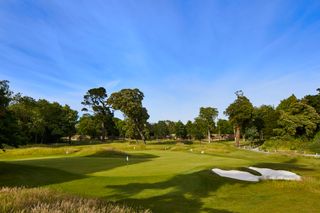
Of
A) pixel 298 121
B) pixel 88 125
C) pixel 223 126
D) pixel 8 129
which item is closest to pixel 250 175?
pixel 8 129

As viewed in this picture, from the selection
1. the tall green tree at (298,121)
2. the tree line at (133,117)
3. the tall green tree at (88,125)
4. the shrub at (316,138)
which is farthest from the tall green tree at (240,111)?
the tall green tree at (88,125)

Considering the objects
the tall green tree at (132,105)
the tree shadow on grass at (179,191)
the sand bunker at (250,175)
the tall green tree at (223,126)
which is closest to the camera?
the tree shadow on grass at (179,191)

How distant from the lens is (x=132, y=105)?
79250 millimetres

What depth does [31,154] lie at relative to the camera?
40000 millimetres

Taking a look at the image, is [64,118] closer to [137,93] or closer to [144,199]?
[137,93]

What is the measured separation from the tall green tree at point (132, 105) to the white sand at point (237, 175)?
195 ft

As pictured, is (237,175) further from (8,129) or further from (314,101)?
(314,101)

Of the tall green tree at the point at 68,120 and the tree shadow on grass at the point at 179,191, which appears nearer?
the tree shadow on grass at the point at 179,191

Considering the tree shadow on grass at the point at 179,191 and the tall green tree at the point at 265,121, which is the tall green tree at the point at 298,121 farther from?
the tree shadow on grass at the point at 179,191

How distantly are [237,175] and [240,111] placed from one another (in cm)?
6216

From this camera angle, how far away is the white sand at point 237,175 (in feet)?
63.4

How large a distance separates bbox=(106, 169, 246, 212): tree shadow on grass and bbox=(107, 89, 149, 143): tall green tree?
2420 inches

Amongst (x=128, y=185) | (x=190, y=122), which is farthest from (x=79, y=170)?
(x=190, y=122)

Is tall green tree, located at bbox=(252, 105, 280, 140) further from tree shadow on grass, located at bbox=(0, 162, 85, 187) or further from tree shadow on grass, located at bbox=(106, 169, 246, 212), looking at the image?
tree shadow on grass, located at bbox=(0, 162, 85, 187)
